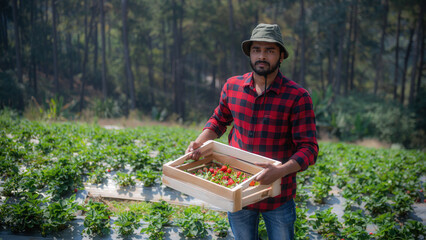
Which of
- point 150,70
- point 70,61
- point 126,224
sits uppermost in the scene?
point 70,61

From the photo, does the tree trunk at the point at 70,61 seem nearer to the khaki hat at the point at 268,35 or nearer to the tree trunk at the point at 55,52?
the tree trunk at the point at 55,52

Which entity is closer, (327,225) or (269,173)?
(269,173)

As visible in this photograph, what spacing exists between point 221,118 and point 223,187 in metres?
0.89

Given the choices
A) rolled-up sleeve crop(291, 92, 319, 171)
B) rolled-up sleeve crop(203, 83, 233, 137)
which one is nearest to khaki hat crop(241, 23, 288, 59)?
rolled-up sleeve crop(291, 92, 319, 171)

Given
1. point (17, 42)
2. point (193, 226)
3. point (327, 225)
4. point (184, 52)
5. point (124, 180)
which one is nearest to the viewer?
point (193, 226)

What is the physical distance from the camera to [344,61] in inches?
1272

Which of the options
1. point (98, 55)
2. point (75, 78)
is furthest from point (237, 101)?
point (98, 55)

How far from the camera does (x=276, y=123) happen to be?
256 cm

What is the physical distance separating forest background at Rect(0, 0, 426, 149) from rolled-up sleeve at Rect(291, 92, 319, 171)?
15589mm

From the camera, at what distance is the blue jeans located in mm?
2574

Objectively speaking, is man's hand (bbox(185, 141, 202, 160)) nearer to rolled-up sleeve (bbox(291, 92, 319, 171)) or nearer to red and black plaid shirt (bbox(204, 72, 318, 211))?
red and black plaid shirt (bbox(204, 72, 318, 211))

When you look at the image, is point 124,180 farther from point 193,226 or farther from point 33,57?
point 33,57

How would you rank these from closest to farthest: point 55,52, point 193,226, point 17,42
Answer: point 193,226 < point 17,42 < point 55,52

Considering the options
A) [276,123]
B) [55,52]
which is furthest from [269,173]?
[55,52]
